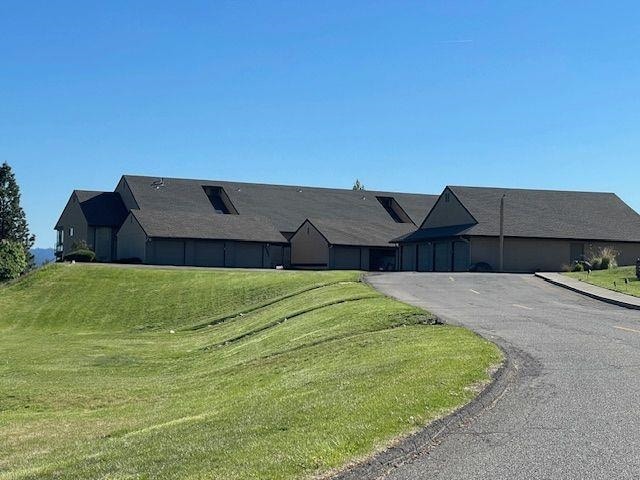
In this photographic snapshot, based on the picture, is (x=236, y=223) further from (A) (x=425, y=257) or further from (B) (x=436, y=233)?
(B) (x=436, y=233)

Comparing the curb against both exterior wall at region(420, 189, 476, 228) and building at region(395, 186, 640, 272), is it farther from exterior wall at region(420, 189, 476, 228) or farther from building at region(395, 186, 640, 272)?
exterior wall at region(420, 189, 476, 228)

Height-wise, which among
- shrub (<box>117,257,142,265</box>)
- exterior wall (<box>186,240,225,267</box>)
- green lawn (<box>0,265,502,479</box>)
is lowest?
green lawn (<box>0,265,502,479</box>)

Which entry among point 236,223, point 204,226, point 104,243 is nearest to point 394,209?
point 236,223

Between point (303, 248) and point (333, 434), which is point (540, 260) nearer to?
point (303, 248)

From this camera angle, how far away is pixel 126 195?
7194 cm

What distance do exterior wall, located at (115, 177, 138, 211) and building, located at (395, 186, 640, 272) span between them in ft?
72.9

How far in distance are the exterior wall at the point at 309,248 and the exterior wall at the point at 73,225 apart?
16.7 metres

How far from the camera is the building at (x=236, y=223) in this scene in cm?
6259

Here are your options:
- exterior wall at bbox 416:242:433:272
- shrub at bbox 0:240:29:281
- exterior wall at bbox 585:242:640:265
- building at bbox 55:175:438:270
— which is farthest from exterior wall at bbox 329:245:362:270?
shrub at bbox 0:240:29:281

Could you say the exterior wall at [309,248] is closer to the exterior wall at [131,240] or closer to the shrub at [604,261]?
the exterior wall at [131,240]

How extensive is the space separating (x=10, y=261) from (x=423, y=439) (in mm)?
47468

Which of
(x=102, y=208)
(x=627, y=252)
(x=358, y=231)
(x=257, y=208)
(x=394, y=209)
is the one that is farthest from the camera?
(x=394, y=209)

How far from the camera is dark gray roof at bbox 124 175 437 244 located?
64125mm

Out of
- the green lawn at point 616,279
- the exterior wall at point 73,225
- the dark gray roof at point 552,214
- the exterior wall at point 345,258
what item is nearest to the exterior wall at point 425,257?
the dark gray roof at point 552,214
